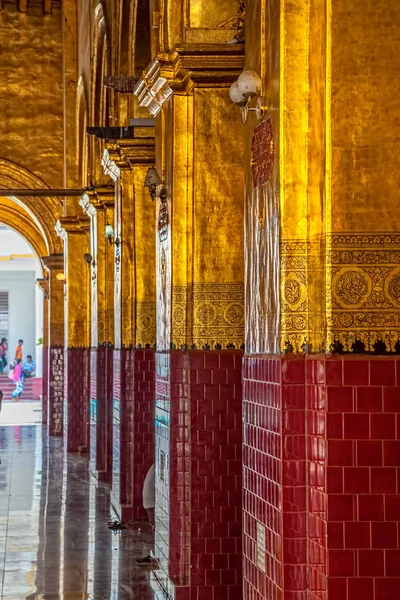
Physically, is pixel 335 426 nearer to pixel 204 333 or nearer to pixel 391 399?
pixel 391 399

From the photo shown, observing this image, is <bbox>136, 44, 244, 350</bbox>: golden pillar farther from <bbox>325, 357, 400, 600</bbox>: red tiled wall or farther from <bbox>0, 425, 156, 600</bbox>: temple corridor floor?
<bbox>325, 357, 400, 600</bbox>: red tiled wall

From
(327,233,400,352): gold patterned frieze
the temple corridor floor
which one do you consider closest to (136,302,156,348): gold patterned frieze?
the temple corridor floor

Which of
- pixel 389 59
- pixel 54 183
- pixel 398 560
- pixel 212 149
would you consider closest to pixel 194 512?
pixel 212 149

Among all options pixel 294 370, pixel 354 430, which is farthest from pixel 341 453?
pixel 294 370

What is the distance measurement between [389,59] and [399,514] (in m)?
2.18

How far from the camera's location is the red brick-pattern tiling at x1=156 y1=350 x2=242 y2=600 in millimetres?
8602

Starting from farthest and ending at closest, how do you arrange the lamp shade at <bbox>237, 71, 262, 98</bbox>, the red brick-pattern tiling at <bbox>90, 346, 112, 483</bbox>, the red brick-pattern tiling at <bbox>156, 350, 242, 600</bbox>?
1. the red brick-pattern tiling at <bbox>90, 346, 112, 483</bbox>
2. the red brick-pattern tiling at <bbox>156, 350, 242, 600</bbox>
3. the lamp shade at <bbox>237, 71, 262, 98</bbox>

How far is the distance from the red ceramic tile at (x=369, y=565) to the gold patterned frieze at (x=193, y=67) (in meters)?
4.06

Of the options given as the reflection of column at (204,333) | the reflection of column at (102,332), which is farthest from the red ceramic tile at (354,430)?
the reflection of column at (102,332)

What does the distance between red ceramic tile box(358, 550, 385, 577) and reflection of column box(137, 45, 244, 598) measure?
10.5 ft

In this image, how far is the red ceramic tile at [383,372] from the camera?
5.50 meters

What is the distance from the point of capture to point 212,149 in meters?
8.77

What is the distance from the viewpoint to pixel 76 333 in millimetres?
20875

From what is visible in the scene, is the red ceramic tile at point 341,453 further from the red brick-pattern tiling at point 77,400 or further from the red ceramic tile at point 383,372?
the red brick-pattern tiling at point 77,400
